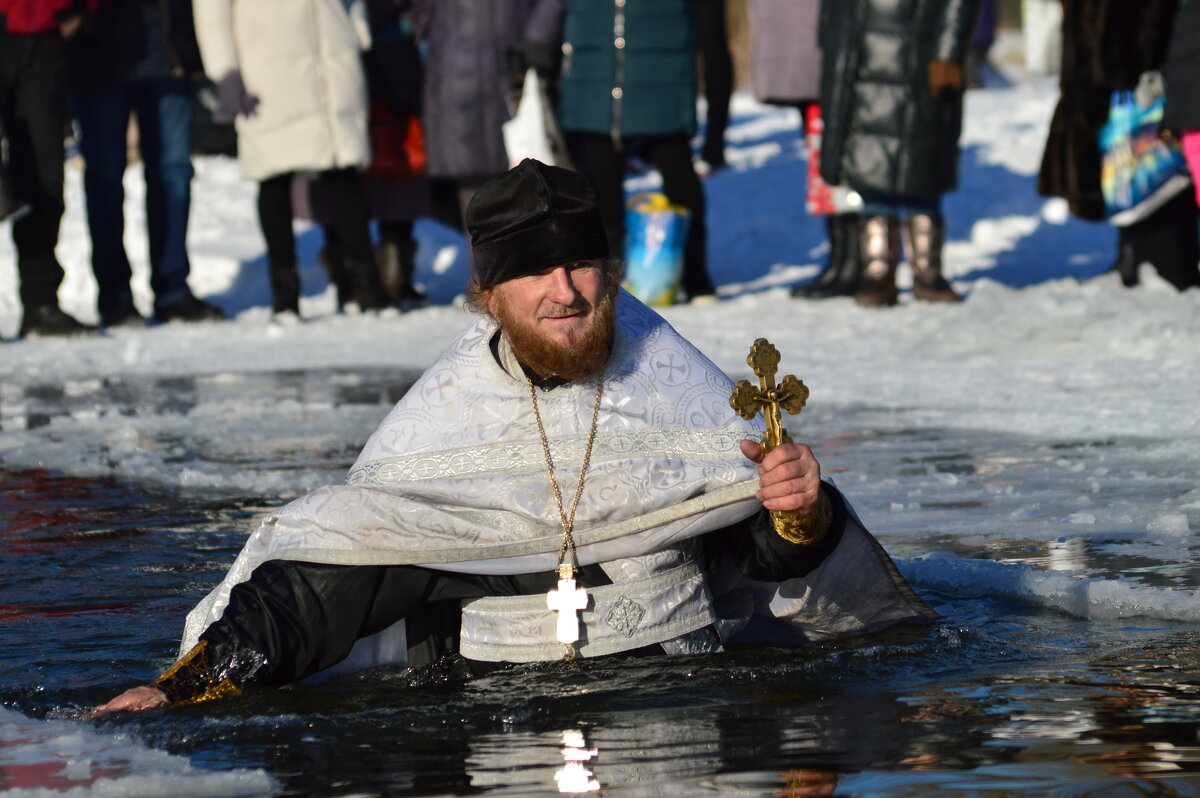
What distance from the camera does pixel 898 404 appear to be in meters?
7.49

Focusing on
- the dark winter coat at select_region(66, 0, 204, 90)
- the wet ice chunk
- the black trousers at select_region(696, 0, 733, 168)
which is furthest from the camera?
the black trousers at select_region(696, 0, 733, 168)

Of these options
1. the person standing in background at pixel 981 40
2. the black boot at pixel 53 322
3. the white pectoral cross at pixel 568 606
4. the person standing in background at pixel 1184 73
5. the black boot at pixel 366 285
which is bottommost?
the white pectoral cross at pixel 568 606

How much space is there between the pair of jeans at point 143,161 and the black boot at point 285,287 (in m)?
0.50

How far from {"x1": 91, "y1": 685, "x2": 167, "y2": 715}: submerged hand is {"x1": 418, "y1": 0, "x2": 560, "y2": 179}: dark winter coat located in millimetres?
7377

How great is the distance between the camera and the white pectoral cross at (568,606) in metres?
3.66

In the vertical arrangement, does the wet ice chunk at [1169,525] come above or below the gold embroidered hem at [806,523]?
below

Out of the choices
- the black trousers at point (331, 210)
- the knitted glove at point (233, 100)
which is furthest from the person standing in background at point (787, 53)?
the knitted glove at point (233, 100)

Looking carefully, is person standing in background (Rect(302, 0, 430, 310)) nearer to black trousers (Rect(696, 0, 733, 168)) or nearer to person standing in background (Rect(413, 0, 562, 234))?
person standing in background (Rect(413, 0, 562, 234))

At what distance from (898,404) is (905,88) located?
286 centimetres

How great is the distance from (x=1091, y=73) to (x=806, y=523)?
6.52 metres

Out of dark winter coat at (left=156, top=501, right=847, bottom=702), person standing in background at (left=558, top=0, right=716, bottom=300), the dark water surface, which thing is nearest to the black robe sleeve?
dark winter coat at (left=156, top=501, right=847, bottom=702)

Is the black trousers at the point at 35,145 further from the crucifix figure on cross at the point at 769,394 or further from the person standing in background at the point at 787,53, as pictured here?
the crucifix figure on cross at the point at 769,394

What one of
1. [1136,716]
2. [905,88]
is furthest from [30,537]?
[905,88]

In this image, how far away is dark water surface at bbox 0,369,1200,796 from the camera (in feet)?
9.70
